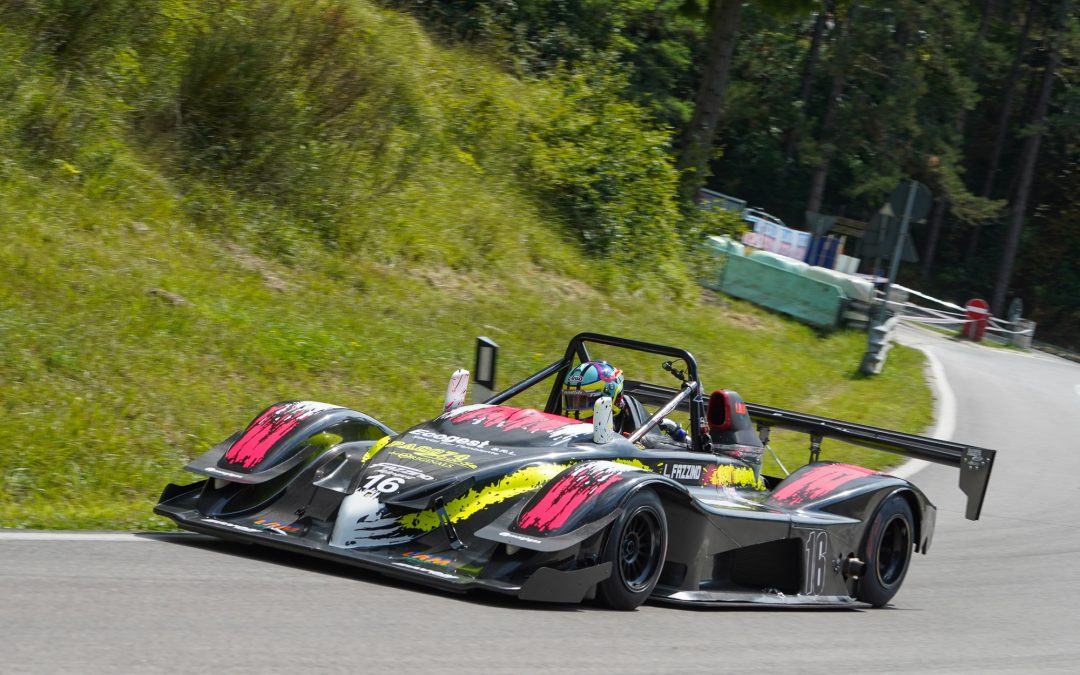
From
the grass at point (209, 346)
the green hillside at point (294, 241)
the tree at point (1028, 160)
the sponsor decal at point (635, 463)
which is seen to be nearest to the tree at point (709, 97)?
the green hillside at point (294, 241)

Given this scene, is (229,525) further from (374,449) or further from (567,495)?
(567,495)

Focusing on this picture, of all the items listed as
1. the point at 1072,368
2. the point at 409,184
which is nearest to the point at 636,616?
the point at 409,184

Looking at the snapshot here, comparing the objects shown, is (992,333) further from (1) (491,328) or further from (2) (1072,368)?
(1) (491,328)

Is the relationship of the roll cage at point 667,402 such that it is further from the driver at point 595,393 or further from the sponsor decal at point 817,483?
the sponsor decal at point 817,483

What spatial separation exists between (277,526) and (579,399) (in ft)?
6.97

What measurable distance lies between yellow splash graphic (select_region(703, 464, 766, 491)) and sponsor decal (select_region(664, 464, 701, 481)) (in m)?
0.10

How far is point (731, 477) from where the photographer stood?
26.9ft

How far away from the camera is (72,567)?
19.5 ft

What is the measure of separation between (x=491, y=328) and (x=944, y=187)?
1276 inches

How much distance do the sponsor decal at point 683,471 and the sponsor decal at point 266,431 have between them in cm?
214

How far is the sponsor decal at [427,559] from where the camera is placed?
628cm

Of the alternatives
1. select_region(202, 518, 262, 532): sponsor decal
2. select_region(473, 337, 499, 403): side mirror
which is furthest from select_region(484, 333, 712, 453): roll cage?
select_region(202, 518, 262, 532): sponsor decal

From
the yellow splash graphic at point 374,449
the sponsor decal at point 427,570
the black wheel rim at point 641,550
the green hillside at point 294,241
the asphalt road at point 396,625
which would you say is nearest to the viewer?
the asphalt road at point 396,625

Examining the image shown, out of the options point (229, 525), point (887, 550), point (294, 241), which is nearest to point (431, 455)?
point (229, 525)
